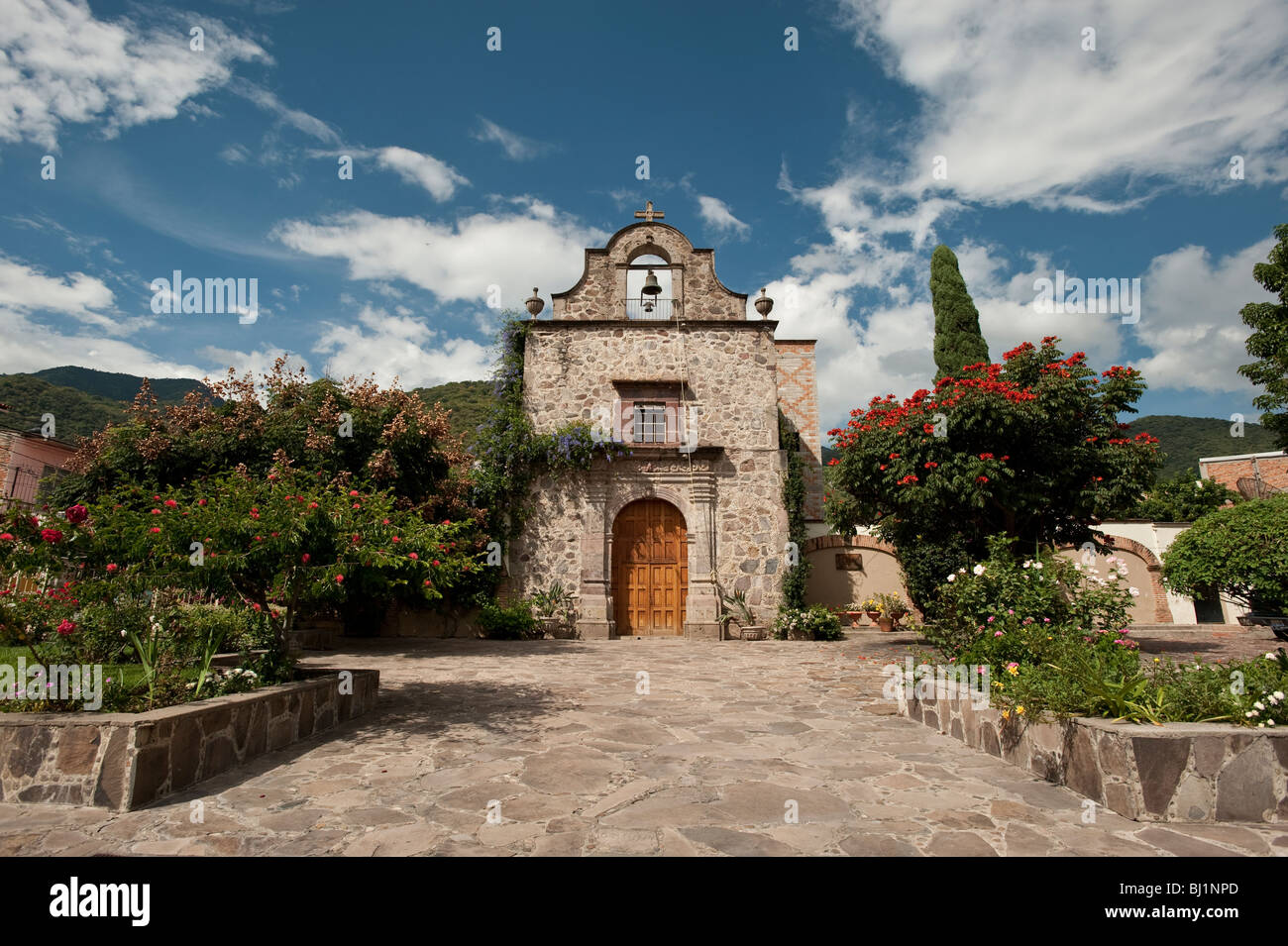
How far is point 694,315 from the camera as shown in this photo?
14.5 m

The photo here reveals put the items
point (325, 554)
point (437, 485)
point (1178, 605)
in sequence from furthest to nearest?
point (1178, 605), point (437, 485), point (325, 554)

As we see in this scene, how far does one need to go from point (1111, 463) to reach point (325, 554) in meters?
10.1

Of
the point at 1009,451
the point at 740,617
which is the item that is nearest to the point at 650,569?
the point at 740,617

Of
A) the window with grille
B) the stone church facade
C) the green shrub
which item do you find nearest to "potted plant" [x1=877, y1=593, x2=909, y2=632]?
the stone church facade

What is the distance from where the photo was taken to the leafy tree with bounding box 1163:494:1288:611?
772 centimetres

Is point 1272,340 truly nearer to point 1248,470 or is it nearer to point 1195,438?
point 1248,470

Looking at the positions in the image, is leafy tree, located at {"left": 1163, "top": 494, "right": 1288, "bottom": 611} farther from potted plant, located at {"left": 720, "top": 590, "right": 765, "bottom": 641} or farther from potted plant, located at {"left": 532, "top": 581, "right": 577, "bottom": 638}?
potted plant, located at {"left": 532, "top": 581, "right": 577, "bottom": 638}

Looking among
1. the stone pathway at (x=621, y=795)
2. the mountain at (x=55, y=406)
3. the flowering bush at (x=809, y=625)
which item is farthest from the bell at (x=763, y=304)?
the mountain at (x=55, y=406)

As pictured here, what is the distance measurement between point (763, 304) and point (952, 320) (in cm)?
908

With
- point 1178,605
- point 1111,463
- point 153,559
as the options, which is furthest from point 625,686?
point 1178,605

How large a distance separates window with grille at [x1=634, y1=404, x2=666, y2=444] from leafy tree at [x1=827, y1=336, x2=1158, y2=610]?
190 inches
